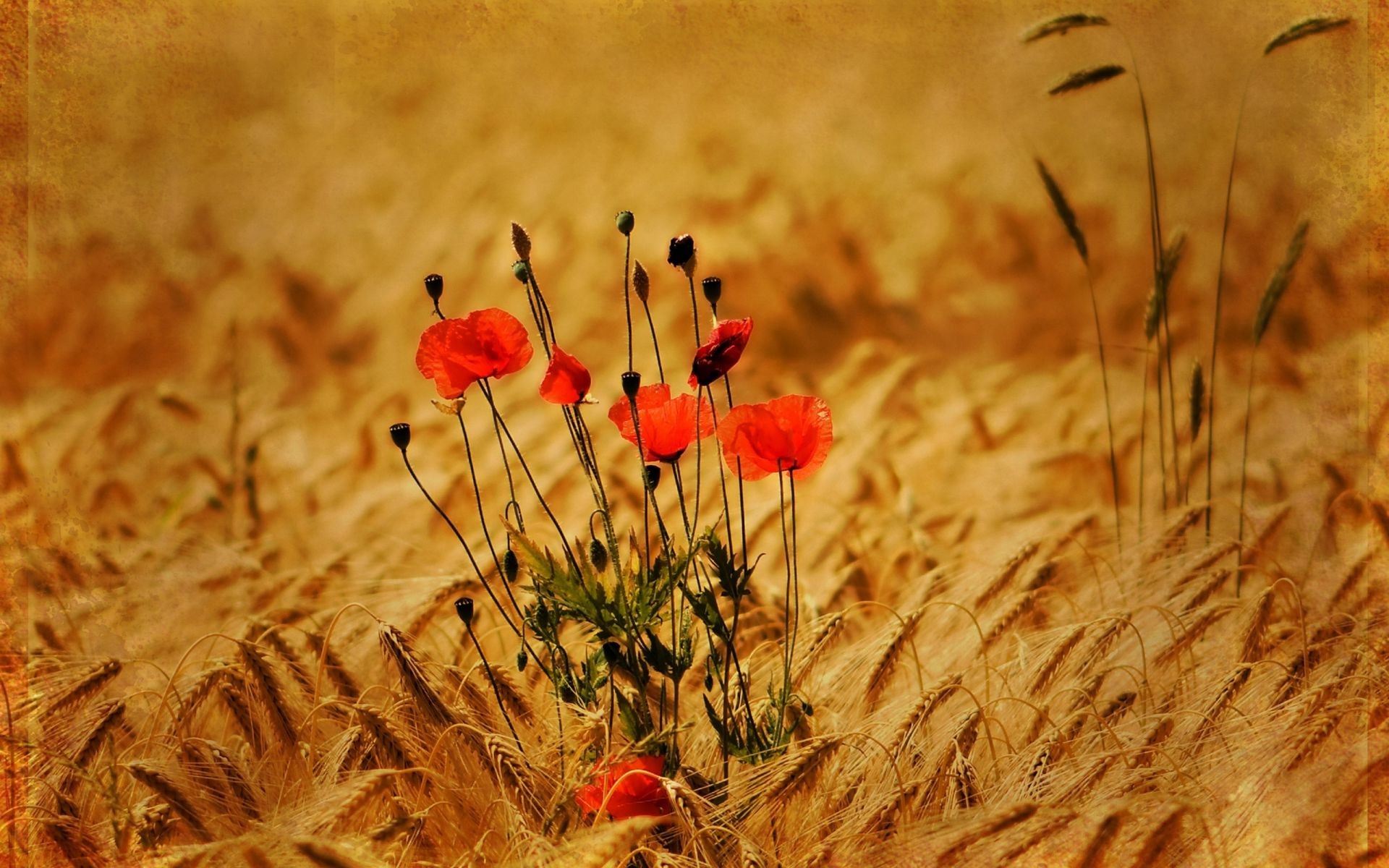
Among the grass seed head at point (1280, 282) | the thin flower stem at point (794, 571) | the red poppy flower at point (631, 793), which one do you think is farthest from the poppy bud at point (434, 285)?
the grass seed head at point (1280, 282)

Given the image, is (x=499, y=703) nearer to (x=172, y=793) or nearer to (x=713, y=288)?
(x=172, y=793)

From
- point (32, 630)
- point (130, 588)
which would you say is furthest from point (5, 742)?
point (130, 588)

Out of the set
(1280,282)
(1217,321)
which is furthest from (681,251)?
(1280,282)

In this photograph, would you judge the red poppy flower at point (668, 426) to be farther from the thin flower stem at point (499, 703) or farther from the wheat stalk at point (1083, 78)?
the wheat stalk at point (1083, 78)

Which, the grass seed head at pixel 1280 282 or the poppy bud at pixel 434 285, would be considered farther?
the grass seed head at pixel 1280 282

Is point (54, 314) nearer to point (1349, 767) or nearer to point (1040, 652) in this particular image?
point (1040, 652)

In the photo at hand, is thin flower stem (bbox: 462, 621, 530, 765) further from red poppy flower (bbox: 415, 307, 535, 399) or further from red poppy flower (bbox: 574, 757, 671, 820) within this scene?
red poppy flower (bbox: 415, 307, 535, 399)

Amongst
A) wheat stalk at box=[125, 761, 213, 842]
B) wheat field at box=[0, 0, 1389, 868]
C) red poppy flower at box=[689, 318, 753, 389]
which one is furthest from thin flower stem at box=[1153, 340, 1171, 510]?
wheat stalk at box=[125, 761, 213, 842]
